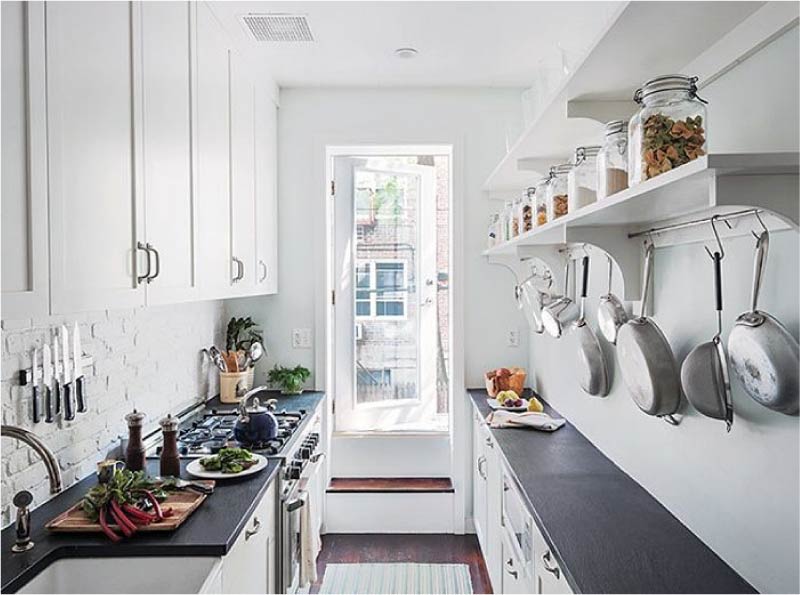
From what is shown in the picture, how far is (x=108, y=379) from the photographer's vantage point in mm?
2365

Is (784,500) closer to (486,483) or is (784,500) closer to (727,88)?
(727,88)

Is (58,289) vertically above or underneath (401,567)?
above

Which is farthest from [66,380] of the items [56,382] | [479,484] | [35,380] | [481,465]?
[479,484]

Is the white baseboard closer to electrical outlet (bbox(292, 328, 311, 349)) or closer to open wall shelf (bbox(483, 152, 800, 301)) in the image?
electrical outlet (bbox(292, 328, 311, 349))

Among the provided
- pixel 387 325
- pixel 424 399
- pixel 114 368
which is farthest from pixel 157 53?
pixel 424 399

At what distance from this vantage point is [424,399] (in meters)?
4.34

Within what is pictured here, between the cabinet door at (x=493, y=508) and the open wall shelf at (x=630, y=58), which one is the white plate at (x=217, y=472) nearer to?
the cabinet door at (x=493, y=508)

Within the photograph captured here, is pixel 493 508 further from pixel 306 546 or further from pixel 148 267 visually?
pixel 148 267

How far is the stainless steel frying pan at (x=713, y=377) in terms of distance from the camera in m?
1.48

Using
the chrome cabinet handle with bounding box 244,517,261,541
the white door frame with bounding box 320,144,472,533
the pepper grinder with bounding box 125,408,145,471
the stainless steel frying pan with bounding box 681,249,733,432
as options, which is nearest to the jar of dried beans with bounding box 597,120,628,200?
the stainless steel frying pan with bounding box 681,249,733,432

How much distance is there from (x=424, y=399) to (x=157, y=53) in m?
2.83

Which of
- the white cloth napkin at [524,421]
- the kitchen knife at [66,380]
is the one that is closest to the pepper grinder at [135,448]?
the kitchen knife at [66,380]

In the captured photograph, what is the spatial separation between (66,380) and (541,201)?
5.46ft

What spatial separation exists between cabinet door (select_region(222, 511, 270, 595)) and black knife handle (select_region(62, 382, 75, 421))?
24.6 inches
